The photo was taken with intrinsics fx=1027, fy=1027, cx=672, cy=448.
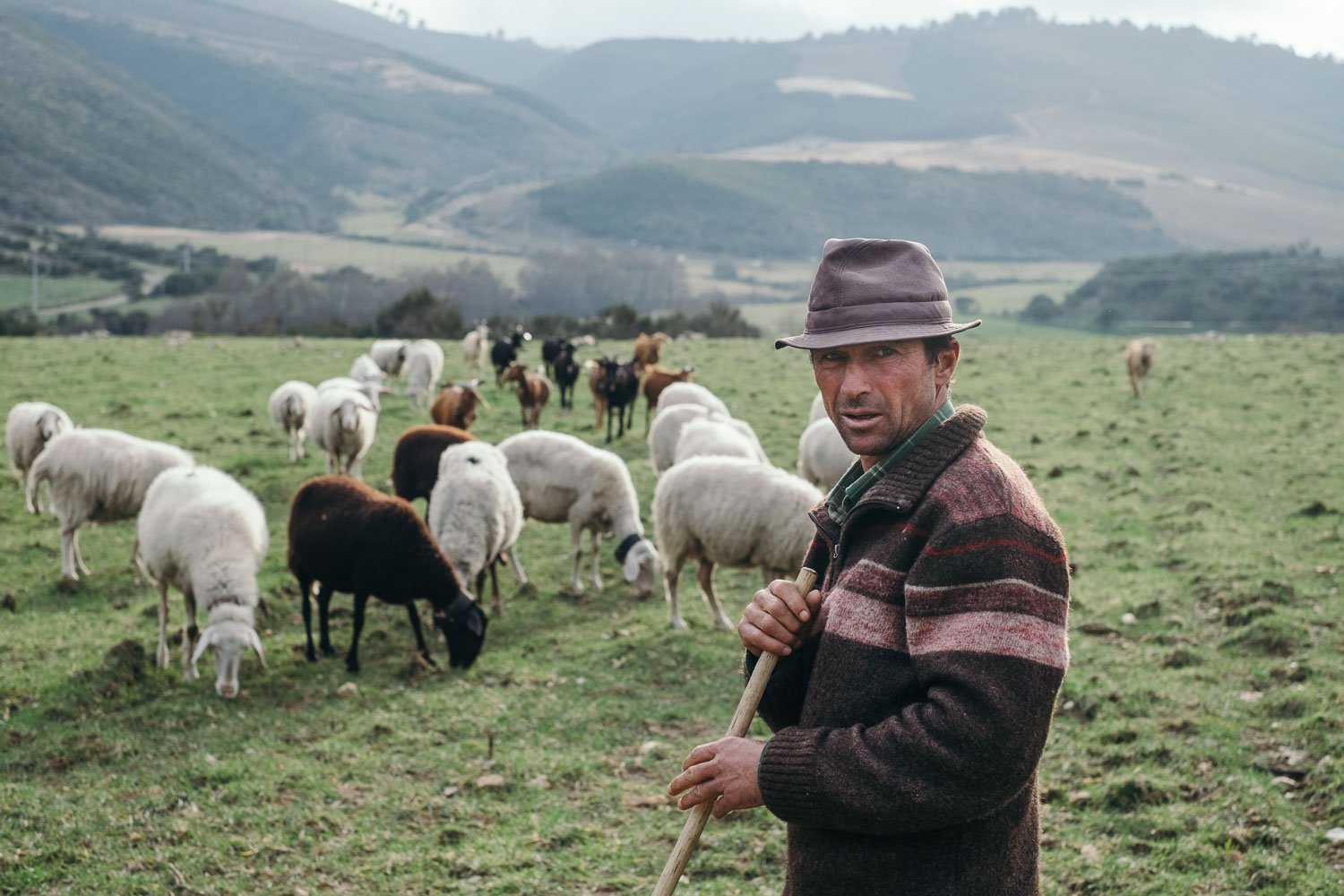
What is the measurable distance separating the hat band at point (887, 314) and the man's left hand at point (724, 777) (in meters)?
1.00

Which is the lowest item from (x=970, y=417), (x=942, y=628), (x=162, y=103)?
(x=942, y=628)

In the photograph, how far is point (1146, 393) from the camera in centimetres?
2355

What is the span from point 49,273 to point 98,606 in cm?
7521

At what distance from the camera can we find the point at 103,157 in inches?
4843

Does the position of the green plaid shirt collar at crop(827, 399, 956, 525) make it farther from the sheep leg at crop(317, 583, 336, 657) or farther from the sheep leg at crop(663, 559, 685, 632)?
the sheep leg at crop(663, 559, 685, 632)

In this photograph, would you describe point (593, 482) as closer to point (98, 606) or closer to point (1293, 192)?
point (98, 606)

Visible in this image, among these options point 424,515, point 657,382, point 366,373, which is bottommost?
point 424,515

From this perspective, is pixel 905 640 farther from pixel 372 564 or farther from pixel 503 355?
pixel 503 355

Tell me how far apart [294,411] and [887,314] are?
1503cm

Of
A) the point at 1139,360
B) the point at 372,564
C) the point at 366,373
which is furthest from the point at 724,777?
the point at 1139,360

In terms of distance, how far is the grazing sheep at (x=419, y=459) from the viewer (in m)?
11.8

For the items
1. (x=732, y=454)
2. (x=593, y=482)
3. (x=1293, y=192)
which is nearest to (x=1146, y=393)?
(x=732, y=454)

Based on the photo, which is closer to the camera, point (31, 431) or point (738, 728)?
point (738, 728)

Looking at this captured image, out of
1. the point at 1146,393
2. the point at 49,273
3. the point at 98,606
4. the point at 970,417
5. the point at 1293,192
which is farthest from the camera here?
the point at 1293,192
